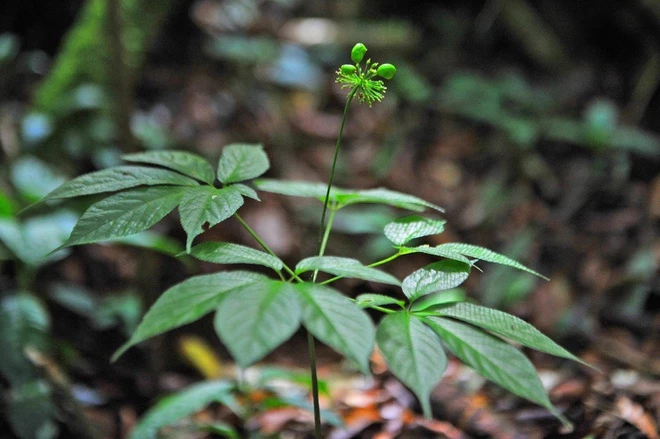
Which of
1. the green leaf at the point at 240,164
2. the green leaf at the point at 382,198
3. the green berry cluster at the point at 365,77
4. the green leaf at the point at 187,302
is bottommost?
the green leaf at the point at 187,302

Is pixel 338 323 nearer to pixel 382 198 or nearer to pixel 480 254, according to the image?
pixel 480 254

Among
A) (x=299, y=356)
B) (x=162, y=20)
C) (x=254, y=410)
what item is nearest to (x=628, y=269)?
(x=299, y=356)

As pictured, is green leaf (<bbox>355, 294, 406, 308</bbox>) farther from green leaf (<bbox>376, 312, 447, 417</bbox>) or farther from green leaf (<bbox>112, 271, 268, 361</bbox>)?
green leaf (<bbox>112, 271, 268, 361</bbox>)

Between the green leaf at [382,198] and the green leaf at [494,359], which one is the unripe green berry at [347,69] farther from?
the green leaf at [494,359]

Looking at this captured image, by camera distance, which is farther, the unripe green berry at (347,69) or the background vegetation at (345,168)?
the background vegetation at (345,168)

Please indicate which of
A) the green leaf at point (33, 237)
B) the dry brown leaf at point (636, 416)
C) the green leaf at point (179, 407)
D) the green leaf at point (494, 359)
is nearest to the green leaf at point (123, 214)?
the green leaf at point (494, 359)

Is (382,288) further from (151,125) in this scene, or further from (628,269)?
(151,125)
